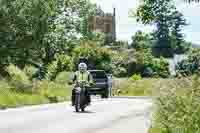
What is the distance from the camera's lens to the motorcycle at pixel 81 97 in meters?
26.1

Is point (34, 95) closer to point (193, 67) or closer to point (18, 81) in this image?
point (18, 81)

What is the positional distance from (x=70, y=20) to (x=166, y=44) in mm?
47627

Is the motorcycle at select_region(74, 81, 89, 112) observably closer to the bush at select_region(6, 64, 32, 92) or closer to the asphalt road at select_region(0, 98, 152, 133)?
the asphalt road at select_region(0, 98, 152, 133)

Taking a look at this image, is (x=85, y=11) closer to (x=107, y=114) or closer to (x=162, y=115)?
(x=107, y=114)

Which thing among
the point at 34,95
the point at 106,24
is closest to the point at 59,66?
the point at 34,95

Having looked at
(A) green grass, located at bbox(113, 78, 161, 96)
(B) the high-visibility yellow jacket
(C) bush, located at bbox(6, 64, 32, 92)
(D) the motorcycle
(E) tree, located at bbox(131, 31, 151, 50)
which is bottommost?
(A) green grass, located at bbox(113, 78, 161, 96)

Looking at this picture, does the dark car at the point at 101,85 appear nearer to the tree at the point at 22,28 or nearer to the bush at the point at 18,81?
the tree at the point at 22,28

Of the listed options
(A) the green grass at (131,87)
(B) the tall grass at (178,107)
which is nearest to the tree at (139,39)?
(A) the green grass at (131,87)

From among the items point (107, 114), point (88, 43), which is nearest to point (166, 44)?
point (88, 43)

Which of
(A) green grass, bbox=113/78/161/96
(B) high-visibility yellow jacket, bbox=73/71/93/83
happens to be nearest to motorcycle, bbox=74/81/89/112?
(B) high-visibility yellow jacket, bbox=73/71/93/83

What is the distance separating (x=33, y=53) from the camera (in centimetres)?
5134

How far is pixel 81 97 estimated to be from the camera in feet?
86.2

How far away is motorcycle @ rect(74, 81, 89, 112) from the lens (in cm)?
2606

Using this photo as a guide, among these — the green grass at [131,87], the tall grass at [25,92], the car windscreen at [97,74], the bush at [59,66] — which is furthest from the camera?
the bush at [59,66]
